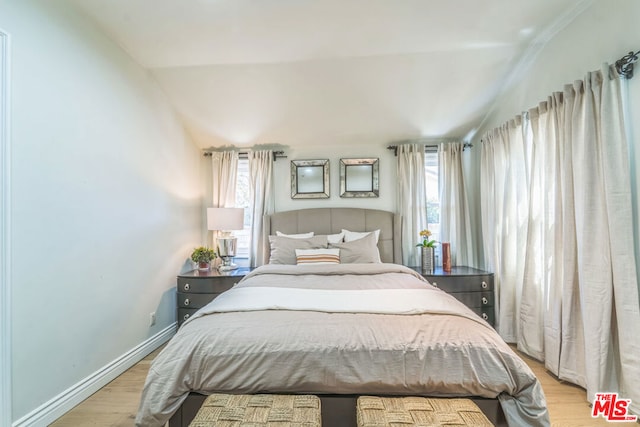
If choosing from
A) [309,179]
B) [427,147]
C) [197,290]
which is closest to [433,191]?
[427,147]

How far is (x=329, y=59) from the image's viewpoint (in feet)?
8.43

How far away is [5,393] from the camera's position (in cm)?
148

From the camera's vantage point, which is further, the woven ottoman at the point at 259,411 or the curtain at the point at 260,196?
the curtain at the point at 260,196

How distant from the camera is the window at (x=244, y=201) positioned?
11.8 feet

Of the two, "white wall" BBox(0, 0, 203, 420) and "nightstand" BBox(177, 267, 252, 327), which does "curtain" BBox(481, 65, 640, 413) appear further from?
"white wall" BBox(0, 0, 203, 420)

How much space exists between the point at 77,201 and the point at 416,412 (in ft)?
7.54

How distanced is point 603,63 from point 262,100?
264cm

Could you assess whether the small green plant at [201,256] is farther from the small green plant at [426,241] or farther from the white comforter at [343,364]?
the small green plant at [426,241]

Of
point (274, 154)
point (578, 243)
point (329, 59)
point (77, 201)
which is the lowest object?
point (578, 243)

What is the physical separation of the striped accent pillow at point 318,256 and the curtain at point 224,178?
121 centimetres

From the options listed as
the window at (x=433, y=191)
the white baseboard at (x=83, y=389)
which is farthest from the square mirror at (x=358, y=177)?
the white baseboard at (x=83, y=389)

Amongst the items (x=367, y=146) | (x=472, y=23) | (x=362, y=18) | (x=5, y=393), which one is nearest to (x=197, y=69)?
(x=362, y=18)

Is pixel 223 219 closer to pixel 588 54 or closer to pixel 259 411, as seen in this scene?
pixel 259 411

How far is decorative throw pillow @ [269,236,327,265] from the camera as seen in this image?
3.04m
